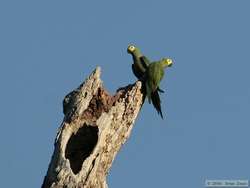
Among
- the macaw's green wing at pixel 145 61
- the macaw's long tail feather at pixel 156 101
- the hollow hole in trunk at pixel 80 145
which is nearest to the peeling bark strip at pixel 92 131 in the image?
the hollow hole in trunk at pixel 80 145

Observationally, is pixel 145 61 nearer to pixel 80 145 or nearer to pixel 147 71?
pixel 147 71

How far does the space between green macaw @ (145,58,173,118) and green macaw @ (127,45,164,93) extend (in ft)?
0.67

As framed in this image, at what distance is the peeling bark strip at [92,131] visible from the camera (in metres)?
31.2

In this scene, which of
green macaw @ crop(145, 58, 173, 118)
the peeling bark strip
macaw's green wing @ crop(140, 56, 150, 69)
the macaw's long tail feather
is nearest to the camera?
the peeling bark strip

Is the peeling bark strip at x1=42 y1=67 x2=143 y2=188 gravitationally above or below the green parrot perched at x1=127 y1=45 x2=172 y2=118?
below

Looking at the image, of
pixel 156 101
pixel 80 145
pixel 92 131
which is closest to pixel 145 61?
pixel 156 101

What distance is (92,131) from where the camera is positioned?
32.0 metres

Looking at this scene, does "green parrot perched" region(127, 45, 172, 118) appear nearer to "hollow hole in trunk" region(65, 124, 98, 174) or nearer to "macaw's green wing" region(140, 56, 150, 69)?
"macaw's green wing" region(140, 56, 150, 69)

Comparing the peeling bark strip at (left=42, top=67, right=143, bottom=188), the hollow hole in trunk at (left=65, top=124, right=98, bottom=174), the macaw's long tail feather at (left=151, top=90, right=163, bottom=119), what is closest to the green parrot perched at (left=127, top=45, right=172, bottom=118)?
the macaw's long tail feather at (left=151, top=90, right=163, bottom=119)

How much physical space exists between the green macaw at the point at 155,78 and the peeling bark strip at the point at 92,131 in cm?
42

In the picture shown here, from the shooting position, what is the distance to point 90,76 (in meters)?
32.0

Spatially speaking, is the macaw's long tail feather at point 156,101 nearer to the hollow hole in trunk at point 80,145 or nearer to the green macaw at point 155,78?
the green macaw at point 155,78

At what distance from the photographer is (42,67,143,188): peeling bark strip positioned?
31.2m

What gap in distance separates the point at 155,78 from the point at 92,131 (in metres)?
2.10
